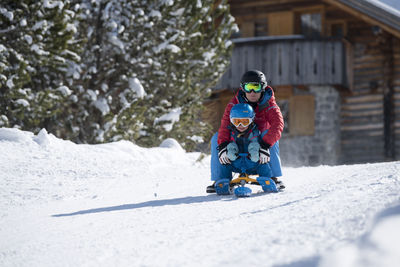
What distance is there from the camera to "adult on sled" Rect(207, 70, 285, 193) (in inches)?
190

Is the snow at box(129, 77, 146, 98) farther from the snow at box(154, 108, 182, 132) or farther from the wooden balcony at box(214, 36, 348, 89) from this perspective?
the wooden balcony at box(214, 36, 348, 89)

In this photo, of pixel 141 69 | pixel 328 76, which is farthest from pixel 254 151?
pixel 328 76

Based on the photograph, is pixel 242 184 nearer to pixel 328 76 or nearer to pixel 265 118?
pixel 265 118

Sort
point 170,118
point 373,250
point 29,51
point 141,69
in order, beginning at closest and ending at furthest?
point 373,250
point 29,51
point 170,118
point 141,69

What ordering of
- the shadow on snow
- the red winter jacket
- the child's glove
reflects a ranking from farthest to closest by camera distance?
the red winter jacket → the child's glove → the shadow on snow

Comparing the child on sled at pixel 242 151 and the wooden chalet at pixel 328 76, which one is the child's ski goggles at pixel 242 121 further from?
the wooden chalet at pixel 328 76

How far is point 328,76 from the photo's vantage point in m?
15.0

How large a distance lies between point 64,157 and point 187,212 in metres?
3.37

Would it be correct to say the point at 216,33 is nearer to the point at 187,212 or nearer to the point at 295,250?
the point at 187,212

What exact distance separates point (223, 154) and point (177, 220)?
133cm

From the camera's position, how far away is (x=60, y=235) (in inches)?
134

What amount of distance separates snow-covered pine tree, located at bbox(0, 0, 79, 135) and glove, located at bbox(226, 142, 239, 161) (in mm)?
4791

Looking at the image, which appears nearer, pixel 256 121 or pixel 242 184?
pixel 242 184

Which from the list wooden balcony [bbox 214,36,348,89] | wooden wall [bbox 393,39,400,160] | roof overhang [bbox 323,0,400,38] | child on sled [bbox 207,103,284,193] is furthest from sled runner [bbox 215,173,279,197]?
wooden wall [bbox 393,39,400,160]
